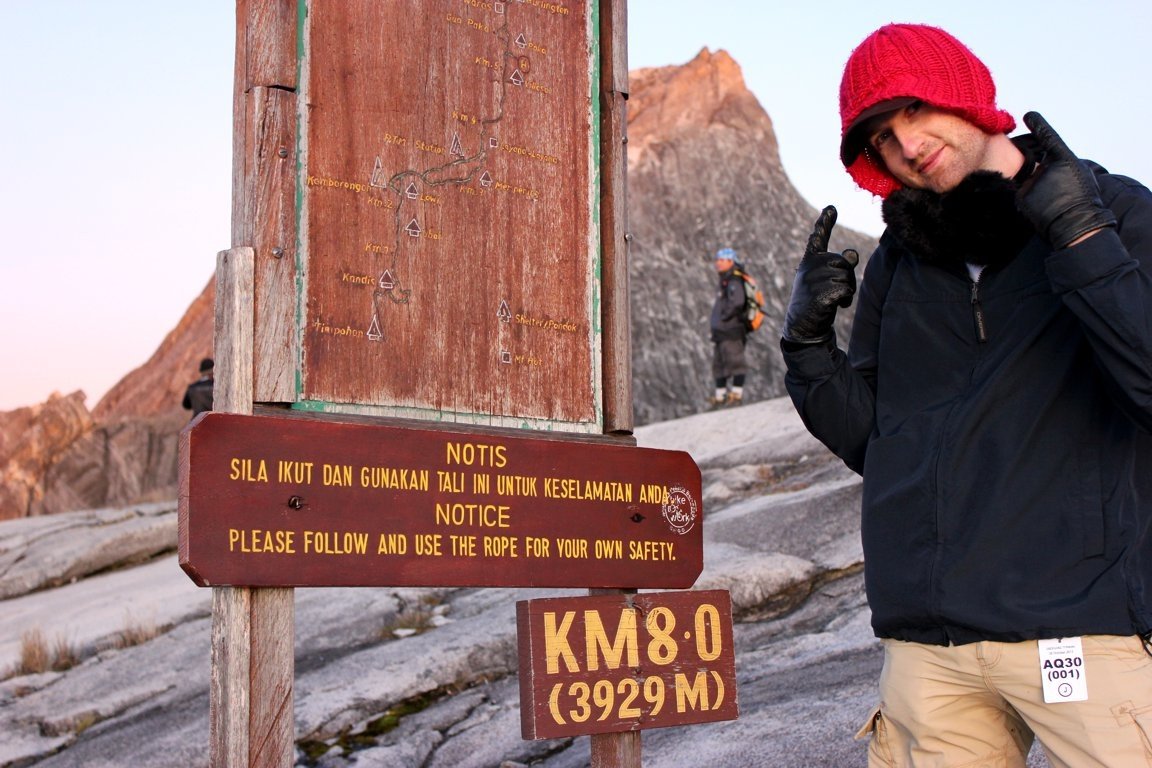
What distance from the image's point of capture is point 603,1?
4.41 m

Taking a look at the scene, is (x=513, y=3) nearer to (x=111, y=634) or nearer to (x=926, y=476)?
(x=926, y=476)

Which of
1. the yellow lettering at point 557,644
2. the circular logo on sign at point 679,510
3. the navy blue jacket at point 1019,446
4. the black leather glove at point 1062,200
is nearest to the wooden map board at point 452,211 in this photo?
the circular logo on sign at point 679,510

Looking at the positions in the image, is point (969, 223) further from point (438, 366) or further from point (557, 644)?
point (557, 644)

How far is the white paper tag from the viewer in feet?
8.08

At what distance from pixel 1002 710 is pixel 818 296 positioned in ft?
3.37

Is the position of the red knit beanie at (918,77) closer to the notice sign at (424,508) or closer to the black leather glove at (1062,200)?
the black leather glove at (1062,200)

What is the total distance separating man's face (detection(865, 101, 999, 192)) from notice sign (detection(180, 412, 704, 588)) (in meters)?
1.49

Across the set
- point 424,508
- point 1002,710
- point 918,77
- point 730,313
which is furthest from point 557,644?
point 730,313

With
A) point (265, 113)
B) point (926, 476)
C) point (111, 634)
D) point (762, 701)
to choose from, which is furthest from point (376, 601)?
point (926, 476)

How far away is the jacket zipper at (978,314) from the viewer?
2.74 meters

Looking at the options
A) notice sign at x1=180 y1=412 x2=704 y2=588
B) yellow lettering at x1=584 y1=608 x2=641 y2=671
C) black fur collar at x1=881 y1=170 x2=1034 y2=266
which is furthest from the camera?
yellow lettering at x1=584 y1=608 x2=641 y2=671

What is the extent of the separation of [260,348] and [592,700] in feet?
4.68

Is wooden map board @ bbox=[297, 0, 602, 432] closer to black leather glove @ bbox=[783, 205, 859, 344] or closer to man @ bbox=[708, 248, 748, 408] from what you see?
black leather glove @ bbox=[783, 205, 859, 344]

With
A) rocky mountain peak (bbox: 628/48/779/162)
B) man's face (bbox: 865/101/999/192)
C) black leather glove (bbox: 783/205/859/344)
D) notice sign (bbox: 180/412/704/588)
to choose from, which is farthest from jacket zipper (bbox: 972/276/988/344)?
rocky mountain peak (bbox: 628/48/779/162)
